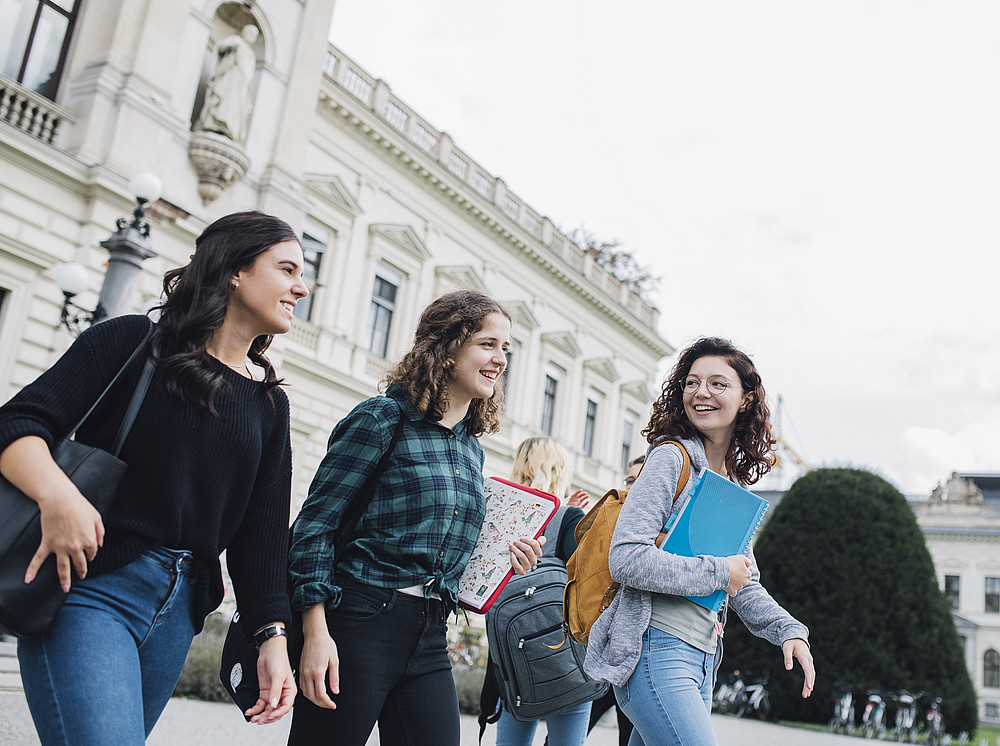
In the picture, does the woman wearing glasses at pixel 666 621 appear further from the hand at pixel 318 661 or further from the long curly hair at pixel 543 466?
the long curly hair at pixel 543 466

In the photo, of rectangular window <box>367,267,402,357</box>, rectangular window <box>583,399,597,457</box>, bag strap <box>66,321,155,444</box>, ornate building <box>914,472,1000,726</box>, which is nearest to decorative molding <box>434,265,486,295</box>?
rectangular window <box>367,267,402,357</box>

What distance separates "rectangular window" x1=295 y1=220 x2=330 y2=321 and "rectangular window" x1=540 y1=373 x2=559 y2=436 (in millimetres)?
8931

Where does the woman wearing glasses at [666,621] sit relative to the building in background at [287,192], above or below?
below

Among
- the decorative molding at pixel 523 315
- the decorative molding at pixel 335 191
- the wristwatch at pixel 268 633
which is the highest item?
the decorative molding at pixel 523 315

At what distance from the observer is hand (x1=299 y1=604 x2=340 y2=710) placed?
224cm

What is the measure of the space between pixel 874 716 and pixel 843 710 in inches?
24.1

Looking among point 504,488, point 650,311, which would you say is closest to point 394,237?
point 650,311

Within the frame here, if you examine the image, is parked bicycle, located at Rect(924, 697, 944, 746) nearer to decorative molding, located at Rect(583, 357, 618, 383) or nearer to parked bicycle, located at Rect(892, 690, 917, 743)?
parked bicycle, located at Rect(892, 690, 917, 743)

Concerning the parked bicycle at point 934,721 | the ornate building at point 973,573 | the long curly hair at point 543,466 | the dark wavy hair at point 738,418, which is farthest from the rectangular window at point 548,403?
the ornate building at point 973,573

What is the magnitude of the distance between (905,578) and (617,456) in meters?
10.4

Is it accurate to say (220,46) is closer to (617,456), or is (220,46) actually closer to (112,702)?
(112,702)

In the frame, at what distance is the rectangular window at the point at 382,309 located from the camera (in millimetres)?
19016

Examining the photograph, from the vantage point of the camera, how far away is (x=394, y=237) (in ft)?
62.7

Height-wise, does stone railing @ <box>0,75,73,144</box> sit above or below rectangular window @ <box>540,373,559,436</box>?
below
